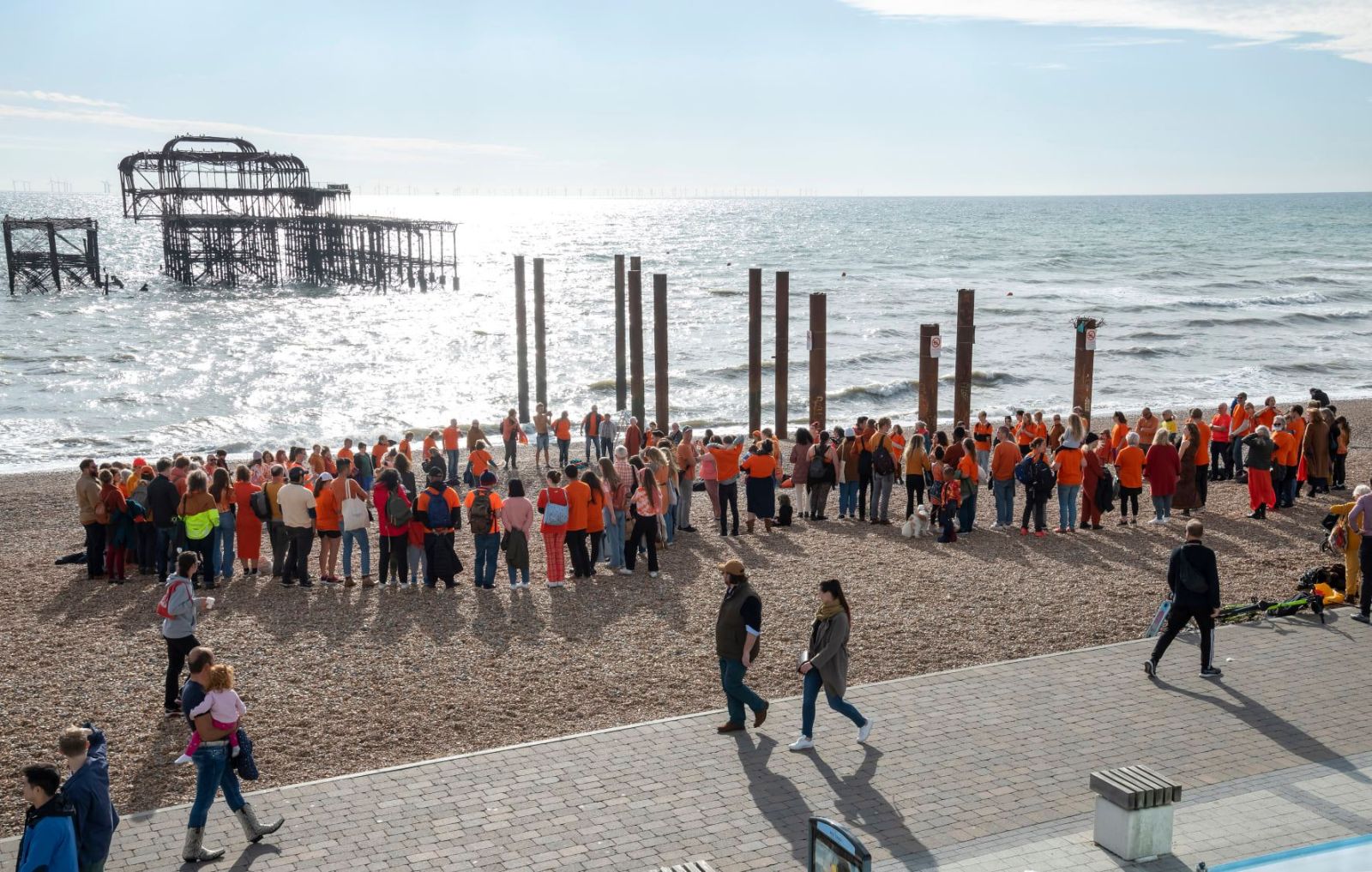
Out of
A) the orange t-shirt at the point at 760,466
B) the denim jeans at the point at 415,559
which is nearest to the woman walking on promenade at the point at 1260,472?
the orange t-shirt at the point at 760,466

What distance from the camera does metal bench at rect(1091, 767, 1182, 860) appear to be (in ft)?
20.5

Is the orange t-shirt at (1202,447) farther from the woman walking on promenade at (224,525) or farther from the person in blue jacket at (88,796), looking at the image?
the person in blue jacket at (88,796)

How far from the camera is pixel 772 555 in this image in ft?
43.9

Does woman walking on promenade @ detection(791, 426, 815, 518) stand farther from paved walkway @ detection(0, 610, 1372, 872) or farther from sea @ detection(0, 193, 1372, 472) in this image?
sea @ detection(0, 193, 1372, 472)

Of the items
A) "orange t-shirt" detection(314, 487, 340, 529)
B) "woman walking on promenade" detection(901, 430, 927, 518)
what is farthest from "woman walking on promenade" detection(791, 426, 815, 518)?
"orange t-shirt" detection(314, 487, 340, 529)

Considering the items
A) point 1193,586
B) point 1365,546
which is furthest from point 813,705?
point 1365,546

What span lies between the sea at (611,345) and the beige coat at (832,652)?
2346 centimetres

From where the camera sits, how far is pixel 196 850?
21.1 feet

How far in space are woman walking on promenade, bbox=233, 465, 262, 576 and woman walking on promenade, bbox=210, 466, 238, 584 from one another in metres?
0.09

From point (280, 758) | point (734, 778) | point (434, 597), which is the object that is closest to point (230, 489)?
point (434, 597)

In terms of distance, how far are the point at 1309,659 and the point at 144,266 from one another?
9264 cm

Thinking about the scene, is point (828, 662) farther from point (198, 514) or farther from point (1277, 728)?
point (198, 514)

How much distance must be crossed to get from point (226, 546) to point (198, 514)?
1.10 m

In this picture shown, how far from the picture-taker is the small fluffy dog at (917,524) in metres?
14.2
